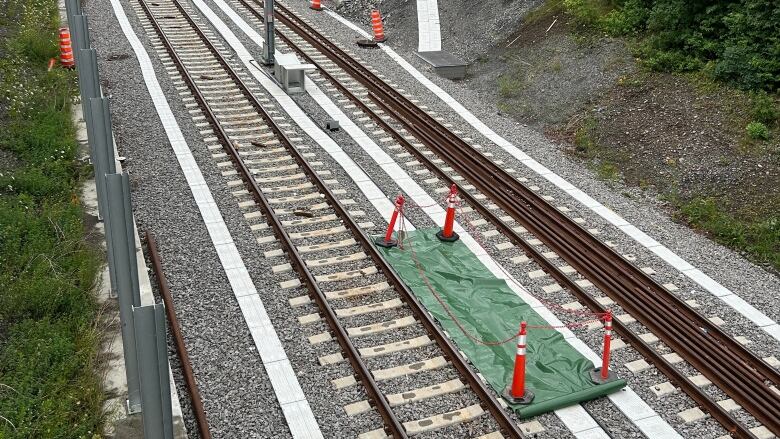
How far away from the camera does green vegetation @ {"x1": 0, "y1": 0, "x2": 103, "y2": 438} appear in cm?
843

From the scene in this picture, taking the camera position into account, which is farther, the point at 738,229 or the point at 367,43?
the point at 367,43

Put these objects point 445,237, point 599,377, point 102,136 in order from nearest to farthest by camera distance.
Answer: point 599,377, point 102,136, point 445,237

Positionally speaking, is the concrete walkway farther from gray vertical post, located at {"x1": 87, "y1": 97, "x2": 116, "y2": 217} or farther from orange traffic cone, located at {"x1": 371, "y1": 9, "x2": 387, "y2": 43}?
gray vertical post, located at {"x1": 87, "y1": 97, "x2": 116, "y2": 217}

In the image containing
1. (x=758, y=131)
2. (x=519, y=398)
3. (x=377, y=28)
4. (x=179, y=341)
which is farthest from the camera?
(x=377, y=28)

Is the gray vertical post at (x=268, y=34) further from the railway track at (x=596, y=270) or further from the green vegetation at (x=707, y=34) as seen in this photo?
the green vegetation at (x=707, y=34)

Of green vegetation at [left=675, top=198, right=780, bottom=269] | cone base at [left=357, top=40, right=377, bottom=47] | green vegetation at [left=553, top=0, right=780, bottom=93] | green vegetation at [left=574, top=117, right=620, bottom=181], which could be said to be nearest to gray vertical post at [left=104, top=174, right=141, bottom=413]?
green vegetation at [left=675, top=198, right=780, bottom=269]

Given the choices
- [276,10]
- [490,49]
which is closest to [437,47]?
[490,49]

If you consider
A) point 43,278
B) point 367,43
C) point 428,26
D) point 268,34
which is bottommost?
point 43,278

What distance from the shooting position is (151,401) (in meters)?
6.47

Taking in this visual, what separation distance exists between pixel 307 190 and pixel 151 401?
8073mm

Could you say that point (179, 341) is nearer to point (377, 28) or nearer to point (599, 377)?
point (599, 377)

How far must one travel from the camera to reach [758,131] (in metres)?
15.6

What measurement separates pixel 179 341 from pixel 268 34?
13413mm

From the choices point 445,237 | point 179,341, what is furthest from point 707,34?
point 179,341
